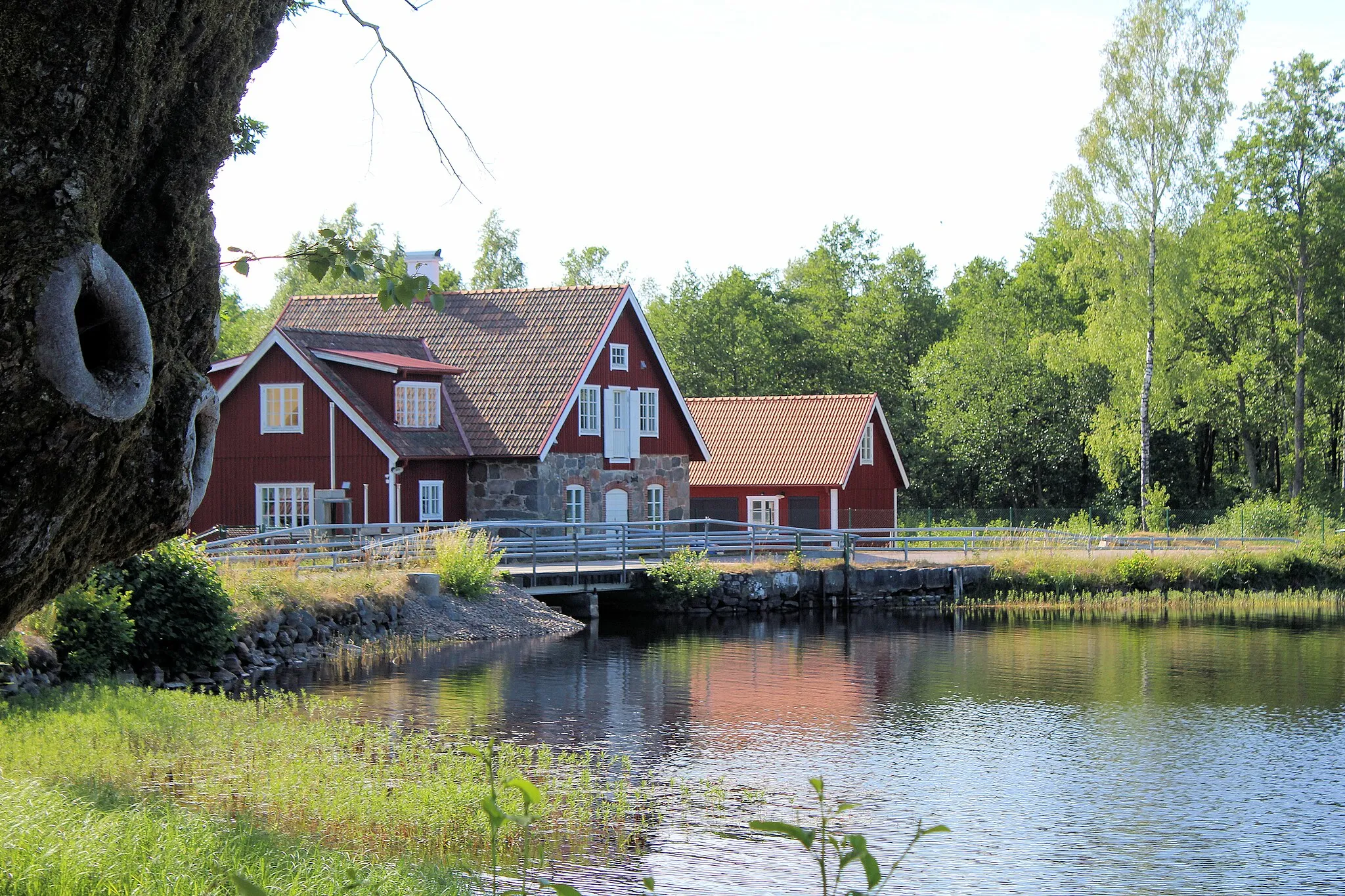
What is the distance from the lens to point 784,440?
4419 cm

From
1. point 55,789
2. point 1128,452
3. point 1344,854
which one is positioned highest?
point 1128,452

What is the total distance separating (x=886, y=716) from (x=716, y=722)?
2281 millimetres

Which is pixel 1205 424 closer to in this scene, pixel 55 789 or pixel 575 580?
pixel 575 580

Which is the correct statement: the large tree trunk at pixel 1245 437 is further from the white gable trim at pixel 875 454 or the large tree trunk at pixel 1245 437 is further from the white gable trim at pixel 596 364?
the white gable trim at pixel 596 364

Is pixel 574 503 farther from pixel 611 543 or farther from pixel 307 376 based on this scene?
pixel 307 376

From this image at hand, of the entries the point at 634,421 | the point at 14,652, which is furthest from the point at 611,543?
the point at 14,652

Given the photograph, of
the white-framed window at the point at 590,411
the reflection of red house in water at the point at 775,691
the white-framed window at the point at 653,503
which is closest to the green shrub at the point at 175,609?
the reflection of red house in water at the point at 775,691

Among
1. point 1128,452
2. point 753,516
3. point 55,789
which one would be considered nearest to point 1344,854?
point 55,789

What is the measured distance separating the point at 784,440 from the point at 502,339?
11.6m

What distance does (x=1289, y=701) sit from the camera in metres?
19.2

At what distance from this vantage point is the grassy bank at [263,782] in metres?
9.15

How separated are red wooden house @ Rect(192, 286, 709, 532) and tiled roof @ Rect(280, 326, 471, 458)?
50mm

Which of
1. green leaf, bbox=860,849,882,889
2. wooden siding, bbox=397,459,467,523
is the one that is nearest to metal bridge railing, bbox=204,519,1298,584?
wooden siding, bbox=397,459,467,523

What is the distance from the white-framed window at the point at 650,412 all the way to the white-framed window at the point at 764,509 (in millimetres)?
6706
